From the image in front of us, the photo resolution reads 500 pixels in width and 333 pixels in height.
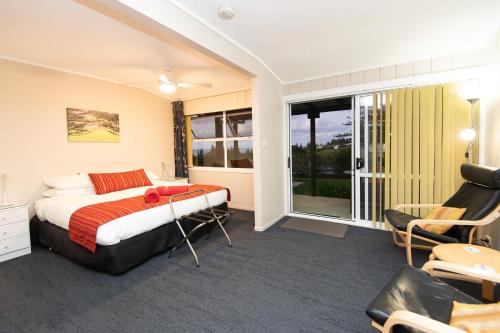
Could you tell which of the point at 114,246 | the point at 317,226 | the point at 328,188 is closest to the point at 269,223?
the point at 317,226

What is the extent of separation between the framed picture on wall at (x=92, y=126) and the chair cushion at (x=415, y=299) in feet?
14.8

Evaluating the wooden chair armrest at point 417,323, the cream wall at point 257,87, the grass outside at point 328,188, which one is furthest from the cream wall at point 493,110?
the grass outside at point 328,188

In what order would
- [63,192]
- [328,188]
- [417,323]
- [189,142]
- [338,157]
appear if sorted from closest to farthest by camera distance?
[417,323]
[63,192]
[338,157]
[189,142]
[328,188]

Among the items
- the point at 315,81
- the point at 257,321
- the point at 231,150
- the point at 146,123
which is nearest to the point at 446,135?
the point at 315,81

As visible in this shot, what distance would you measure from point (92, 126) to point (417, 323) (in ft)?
15.6

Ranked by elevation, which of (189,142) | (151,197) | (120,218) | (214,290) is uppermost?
(189,142)

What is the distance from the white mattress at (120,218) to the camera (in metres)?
2.29

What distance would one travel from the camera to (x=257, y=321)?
1.74 metres

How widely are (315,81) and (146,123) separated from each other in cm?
348

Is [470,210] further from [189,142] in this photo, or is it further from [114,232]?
[189,142]

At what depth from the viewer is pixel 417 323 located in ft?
3.35

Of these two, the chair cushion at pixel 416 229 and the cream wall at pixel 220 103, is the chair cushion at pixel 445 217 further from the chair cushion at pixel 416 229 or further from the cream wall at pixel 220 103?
the cream wall at pixel 220 103

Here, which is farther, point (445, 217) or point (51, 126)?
point (51, 126)

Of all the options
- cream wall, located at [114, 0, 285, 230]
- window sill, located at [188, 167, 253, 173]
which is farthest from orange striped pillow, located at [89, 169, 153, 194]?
cream wall, located at [114, 0, 285, 230]
